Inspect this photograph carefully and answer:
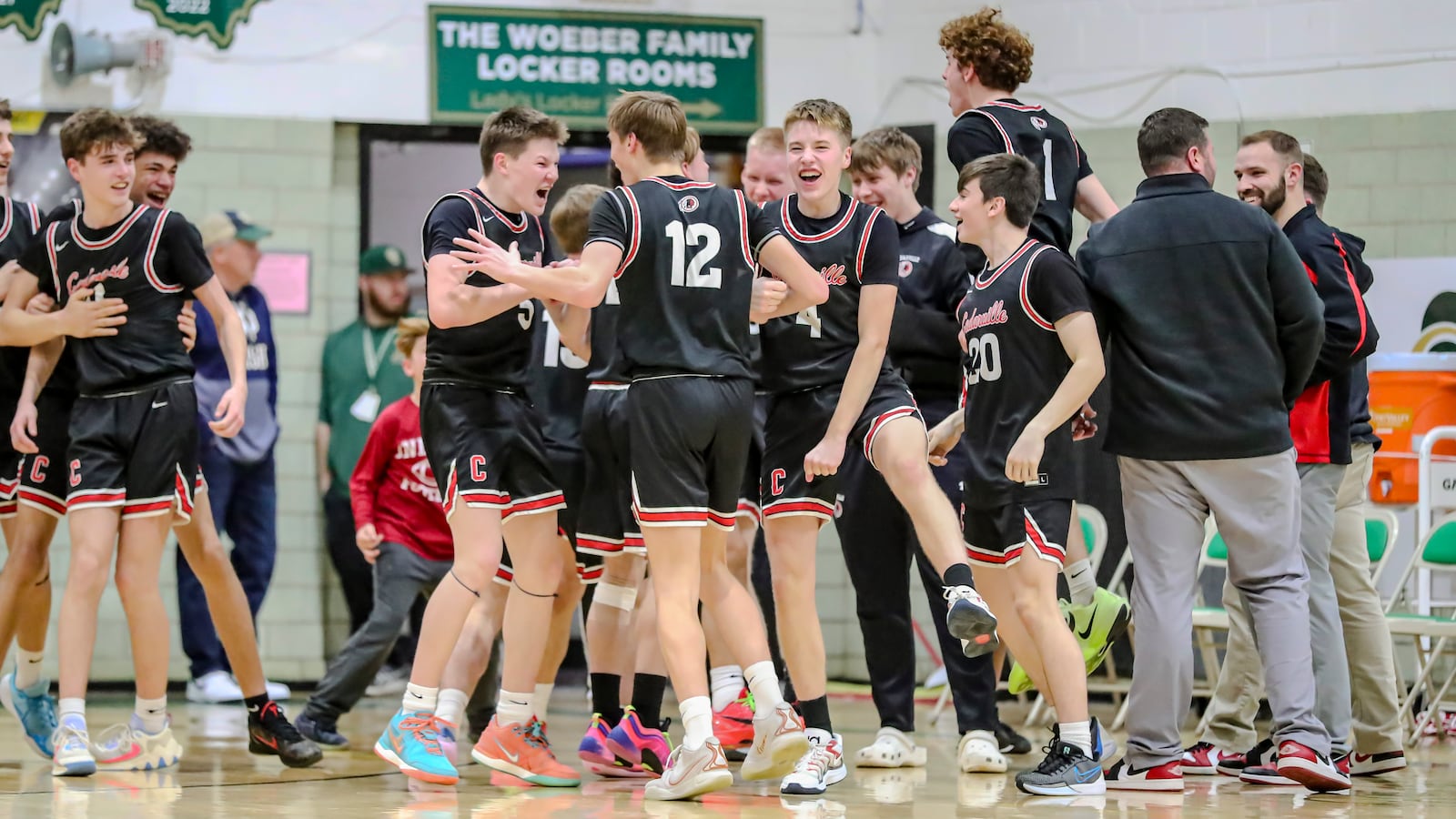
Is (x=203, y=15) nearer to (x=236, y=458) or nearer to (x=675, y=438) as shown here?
(x=236, y=458)

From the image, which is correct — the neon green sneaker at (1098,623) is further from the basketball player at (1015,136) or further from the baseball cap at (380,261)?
the baseball cap at (380,261)

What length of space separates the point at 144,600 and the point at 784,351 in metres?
2.35

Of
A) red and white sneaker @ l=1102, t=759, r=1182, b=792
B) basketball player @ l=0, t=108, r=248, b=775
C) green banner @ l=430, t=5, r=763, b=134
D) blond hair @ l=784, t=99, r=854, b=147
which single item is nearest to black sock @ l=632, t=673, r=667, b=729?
red and white sneaker @ l=1102, t=759, r=1182, b=792

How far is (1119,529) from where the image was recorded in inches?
324

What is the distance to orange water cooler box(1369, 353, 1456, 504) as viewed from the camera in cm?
775

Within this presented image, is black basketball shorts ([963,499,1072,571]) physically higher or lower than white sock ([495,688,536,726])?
higher

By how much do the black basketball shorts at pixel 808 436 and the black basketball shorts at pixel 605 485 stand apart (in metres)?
0.48

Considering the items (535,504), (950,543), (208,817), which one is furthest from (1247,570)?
(208,817)

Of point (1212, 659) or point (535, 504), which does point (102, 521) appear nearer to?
point (535, 504)

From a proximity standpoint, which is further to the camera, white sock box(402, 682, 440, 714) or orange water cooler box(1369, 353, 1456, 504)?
orange water cooler box(1369, 353, 1456, 504)

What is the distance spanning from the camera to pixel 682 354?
15.7 ft

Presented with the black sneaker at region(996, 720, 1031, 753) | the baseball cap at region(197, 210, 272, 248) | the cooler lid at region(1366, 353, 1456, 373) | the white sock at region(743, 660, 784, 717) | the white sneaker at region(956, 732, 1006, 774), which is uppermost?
the baseball cap at region(197, 210, 272, 248)

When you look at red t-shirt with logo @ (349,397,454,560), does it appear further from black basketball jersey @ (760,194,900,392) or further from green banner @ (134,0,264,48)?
green banner @ (134,0,264,48)

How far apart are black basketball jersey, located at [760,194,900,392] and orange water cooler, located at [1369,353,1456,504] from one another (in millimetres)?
3596
